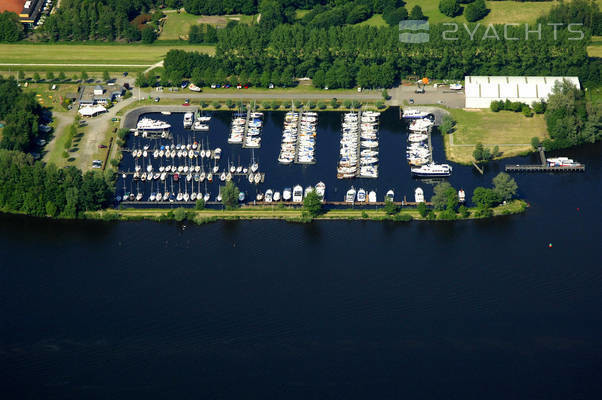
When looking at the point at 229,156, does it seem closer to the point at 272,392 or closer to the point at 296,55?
the point at 296,55

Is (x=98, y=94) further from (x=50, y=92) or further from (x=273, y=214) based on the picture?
(x=273, y=214)

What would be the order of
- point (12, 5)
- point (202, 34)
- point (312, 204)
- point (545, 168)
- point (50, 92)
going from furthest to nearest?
point (12, 5) → point (202, 34) → point (50, 92) → point (545, 168) → point (312, 204)

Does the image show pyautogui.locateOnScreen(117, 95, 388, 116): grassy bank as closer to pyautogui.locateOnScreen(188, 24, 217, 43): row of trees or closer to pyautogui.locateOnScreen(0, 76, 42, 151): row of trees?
pyautogui.locateOnScreen(0, 76, 42, 151): row of trees

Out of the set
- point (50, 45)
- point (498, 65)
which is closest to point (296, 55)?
point (498, 65)

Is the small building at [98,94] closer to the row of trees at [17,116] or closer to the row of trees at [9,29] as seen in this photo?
the row of trees at [17,116]

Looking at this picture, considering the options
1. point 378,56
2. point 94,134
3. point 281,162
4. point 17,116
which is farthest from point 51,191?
point 378,56

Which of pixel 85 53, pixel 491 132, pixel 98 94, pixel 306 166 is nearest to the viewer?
pixel 306 166

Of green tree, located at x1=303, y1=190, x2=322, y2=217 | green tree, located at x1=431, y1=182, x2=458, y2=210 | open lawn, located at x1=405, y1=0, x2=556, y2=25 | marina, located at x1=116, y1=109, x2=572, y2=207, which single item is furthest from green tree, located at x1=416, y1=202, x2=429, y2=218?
open lawn, located at x1=405, y1=0, x2=556, y2=25
